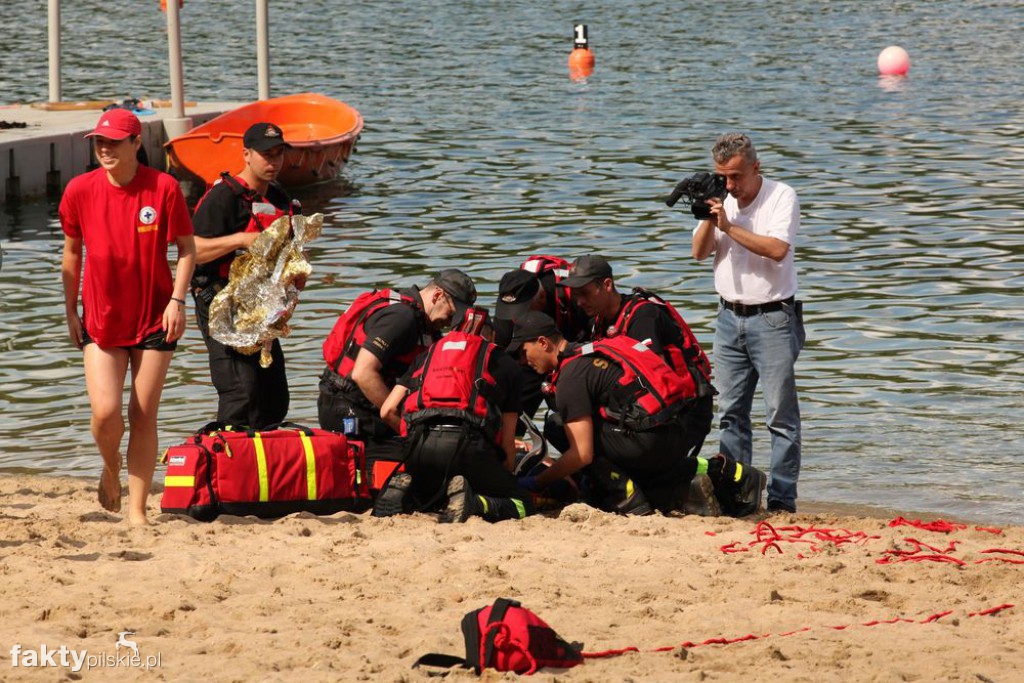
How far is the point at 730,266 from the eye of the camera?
771 cm

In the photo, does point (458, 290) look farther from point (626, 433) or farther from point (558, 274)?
point (626, 433)

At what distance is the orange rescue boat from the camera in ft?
66.9

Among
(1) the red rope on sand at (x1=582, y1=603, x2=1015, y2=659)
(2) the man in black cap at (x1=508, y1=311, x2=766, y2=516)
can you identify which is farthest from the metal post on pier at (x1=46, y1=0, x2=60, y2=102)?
(1) the red rope on sand at (x1=582, y1=603, x2=1015, y2=659)

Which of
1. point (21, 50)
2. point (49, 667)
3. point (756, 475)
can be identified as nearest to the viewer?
point (49, 667)

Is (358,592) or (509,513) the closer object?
(358,592)

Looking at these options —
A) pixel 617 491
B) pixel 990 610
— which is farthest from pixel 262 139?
pixel 990 610

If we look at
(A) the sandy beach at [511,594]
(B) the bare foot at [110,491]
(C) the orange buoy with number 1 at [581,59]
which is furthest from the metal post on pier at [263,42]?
(A) the sandy beach at [511,594]

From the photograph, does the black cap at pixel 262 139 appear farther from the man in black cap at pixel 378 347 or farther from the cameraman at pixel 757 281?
the cameraman at pixel 757 281

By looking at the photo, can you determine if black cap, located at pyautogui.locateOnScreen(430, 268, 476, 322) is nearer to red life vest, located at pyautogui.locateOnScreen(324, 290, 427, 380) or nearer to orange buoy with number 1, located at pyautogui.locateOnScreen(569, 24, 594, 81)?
red life vest, located at pyautogui.locateOnScreen(324, 290, 427, 380)

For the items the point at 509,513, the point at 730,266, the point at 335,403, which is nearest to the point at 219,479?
the point at 335,403

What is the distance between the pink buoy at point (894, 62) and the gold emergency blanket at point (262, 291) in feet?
82.4

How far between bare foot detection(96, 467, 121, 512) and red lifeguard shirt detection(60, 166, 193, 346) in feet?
2.67

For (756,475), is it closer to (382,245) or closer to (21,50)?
(382,245)

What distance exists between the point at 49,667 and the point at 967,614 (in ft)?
11.4
